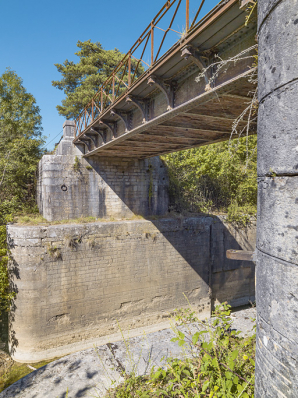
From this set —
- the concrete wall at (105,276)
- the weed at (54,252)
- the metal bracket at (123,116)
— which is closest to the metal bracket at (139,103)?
the metal bracket at (123,116)

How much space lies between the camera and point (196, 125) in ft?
22.6

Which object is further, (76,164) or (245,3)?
(76,164)

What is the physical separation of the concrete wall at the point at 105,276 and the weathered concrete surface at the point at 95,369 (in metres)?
5.65

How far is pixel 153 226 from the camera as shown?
11156mm

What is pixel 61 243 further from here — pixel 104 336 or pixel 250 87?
pixel 250 87

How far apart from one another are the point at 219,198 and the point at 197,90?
11.0 m

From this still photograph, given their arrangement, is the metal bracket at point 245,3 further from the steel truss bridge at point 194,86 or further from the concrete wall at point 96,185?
the concrete wall at point 96,185

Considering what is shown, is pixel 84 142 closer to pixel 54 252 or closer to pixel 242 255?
pixel 54 252

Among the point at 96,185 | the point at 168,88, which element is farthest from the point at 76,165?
the point at 168,88

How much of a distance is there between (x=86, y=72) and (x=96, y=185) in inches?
588

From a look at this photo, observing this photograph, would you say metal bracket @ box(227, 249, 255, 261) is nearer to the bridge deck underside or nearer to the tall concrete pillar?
the tall concrete pillar

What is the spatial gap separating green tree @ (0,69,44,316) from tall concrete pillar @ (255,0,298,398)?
9.31 meters

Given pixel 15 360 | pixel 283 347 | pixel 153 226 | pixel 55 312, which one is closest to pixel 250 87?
pixel 283 347

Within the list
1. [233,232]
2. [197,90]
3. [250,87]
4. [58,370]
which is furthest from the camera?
[233,232]
